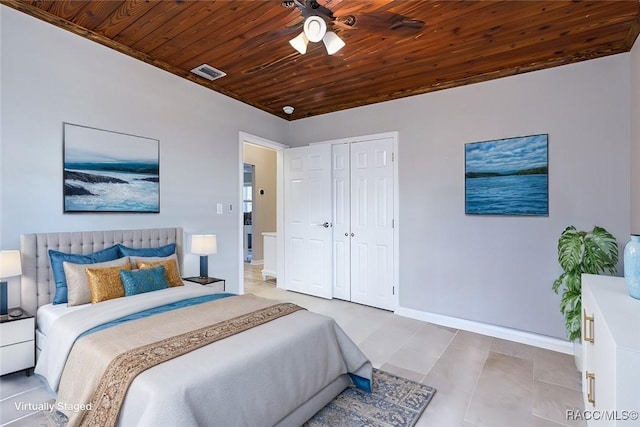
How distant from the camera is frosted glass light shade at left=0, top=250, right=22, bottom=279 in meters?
2.12

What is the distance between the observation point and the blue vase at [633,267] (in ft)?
4.99

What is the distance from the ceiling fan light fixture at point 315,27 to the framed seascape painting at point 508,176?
2.14 metres

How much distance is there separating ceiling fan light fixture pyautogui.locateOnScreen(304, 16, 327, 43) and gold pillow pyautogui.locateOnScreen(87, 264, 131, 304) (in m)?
2.24

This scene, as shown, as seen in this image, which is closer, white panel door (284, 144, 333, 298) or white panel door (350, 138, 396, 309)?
white panel door (350, 138, 396, 309)

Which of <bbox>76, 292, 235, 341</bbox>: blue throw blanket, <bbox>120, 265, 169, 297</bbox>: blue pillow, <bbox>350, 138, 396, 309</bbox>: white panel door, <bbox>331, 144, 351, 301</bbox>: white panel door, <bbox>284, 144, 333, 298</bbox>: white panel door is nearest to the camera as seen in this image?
<bbox>76, 292, 235, 341</bbox>: blue throw blanket

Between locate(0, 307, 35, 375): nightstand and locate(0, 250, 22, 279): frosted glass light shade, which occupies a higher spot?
locate(0, 250, 22, 279): frosted glass light shade

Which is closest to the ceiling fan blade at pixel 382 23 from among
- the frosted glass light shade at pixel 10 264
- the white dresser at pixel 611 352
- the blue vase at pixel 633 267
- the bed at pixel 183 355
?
the blue vase at pixel 633 267

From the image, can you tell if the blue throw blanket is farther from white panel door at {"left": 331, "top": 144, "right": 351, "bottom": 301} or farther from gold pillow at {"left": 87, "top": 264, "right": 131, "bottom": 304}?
white panel door at {"left": 331, "top": 144, "right": 351, "bottom": 301}

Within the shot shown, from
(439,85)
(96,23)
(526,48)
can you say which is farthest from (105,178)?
(526,48)

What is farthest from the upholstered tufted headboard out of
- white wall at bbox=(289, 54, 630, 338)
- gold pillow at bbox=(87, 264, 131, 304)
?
white wall at bbox=(289, 54, 630, 338)

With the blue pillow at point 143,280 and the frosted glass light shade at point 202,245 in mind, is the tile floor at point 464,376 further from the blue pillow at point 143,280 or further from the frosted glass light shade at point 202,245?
the frosted glass light shade at point 202,245

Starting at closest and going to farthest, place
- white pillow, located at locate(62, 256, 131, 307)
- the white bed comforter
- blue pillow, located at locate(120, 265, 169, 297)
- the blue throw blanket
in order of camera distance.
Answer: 1. the white bed comforter
2. the blue throw blanket
3. white pillow, located at locate(62, 256, 131, 307)
4. blue pillow, located at locate(120, 265, 169, 297)

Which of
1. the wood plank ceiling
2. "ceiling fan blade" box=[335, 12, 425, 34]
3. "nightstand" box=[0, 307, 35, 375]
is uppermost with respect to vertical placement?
the wood plank ceiling

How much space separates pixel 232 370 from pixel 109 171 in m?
2.29
